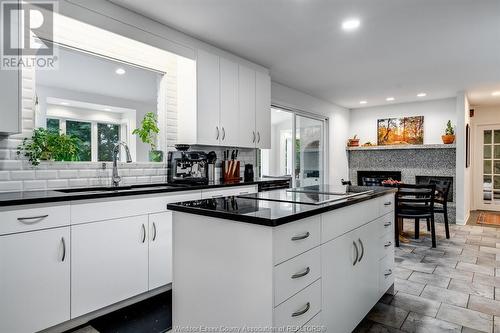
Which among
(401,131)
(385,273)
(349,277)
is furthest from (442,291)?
(401,131)

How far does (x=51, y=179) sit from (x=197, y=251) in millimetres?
1584

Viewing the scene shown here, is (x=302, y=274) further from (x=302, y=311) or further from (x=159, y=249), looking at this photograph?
(x=159, y=249)

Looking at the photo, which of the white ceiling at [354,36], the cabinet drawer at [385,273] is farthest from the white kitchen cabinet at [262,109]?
the cabinet drawer at [385,273]

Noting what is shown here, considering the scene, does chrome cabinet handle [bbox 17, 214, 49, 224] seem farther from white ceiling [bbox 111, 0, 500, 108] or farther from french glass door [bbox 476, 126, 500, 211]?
french glass door [bbox 476, 126, 500, 211]

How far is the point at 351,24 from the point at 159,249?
8.94ft

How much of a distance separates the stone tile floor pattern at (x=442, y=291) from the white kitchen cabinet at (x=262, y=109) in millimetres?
2215

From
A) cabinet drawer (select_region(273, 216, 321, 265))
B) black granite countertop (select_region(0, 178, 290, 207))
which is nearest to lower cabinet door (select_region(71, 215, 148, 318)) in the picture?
black granite countertop (select_region(0, 178, 290, 207))

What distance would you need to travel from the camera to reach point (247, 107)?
3.85m

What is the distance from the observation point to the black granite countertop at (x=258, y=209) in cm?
132

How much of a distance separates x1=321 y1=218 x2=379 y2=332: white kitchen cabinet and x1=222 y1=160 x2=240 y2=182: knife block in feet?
6.46

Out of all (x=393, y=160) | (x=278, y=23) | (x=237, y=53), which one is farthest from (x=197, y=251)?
(x=393, y=160)

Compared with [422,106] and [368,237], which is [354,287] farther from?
[422,106]

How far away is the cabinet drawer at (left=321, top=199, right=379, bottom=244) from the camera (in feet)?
5.42

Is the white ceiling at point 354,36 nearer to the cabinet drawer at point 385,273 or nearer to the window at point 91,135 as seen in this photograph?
the window at point 91,135
